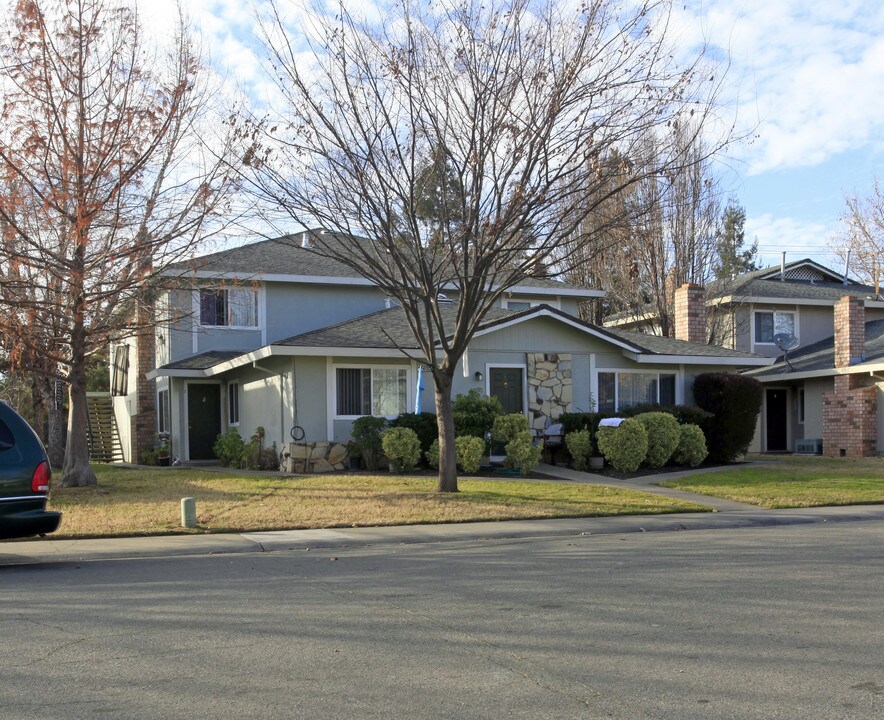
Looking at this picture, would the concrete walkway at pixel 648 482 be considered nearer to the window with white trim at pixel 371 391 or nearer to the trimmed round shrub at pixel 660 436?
the trimmed round shrub at pixel 660 436

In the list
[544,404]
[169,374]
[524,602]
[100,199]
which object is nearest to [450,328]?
[544,404]

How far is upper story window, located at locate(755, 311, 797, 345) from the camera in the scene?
3431 cm

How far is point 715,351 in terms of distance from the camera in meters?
26.8

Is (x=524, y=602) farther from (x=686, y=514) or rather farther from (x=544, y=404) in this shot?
(x=544, y=404)

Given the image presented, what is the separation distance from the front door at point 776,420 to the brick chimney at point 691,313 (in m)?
4.91

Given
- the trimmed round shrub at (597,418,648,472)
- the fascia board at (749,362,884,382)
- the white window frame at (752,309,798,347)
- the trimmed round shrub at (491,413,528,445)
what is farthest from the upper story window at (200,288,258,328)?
the white window frame at (752,309,798,347)

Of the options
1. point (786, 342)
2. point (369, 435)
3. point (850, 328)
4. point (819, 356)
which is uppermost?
point (850, 328)

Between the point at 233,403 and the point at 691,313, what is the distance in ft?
45.6

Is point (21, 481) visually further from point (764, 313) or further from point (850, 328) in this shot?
point (764, 313)

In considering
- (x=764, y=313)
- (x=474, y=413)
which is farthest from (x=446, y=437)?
(x=764, y=313)

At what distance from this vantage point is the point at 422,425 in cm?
2181

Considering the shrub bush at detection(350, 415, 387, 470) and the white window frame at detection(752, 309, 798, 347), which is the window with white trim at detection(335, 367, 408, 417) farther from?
the white window frame at detection(752, 309, 798, 347)

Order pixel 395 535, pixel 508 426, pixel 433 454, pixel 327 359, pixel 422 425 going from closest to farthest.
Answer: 1. pixel 395 535
2. pixel 508 426
3. pixel 433 454
4. pixel 422 425
5. pixel 327 359

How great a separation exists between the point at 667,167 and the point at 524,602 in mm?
9719
